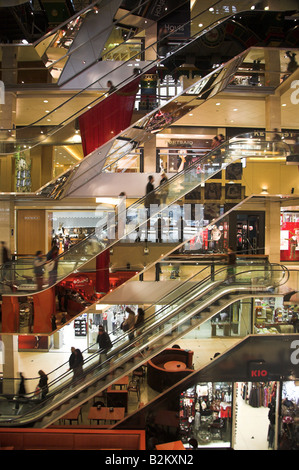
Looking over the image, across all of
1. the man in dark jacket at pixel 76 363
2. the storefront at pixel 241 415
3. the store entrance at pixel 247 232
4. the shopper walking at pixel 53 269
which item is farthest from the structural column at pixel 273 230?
the shopper walking at pixel 53 269

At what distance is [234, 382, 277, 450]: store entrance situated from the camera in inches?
305

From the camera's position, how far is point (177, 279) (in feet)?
28.0

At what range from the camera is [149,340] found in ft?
23.1

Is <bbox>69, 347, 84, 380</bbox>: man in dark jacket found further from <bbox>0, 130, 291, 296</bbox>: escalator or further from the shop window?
the shop window

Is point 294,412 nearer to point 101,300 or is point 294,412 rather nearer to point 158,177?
point 101,300

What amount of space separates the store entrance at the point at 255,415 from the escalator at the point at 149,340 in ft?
8.79

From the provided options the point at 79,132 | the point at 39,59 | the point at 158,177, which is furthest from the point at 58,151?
the point at 39,59

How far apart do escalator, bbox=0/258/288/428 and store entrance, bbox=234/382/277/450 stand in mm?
2680

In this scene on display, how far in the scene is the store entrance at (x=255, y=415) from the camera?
7.75m

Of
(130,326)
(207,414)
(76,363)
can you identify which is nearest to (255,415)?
(207,414)

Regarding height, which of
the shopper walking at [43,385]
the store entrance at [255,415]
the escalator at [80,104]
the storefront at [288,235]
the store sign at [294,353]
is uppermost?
the escalator at [80,104]

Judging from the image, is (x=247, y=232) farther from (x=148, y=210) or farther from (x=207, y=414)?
(x=207, y=414)

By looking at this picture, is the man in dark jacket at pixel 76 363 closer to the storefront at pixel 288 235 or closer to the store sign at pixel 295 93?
the storefront at pixel 288 235

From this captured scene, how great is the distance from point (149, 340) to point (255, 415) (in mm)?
3744
